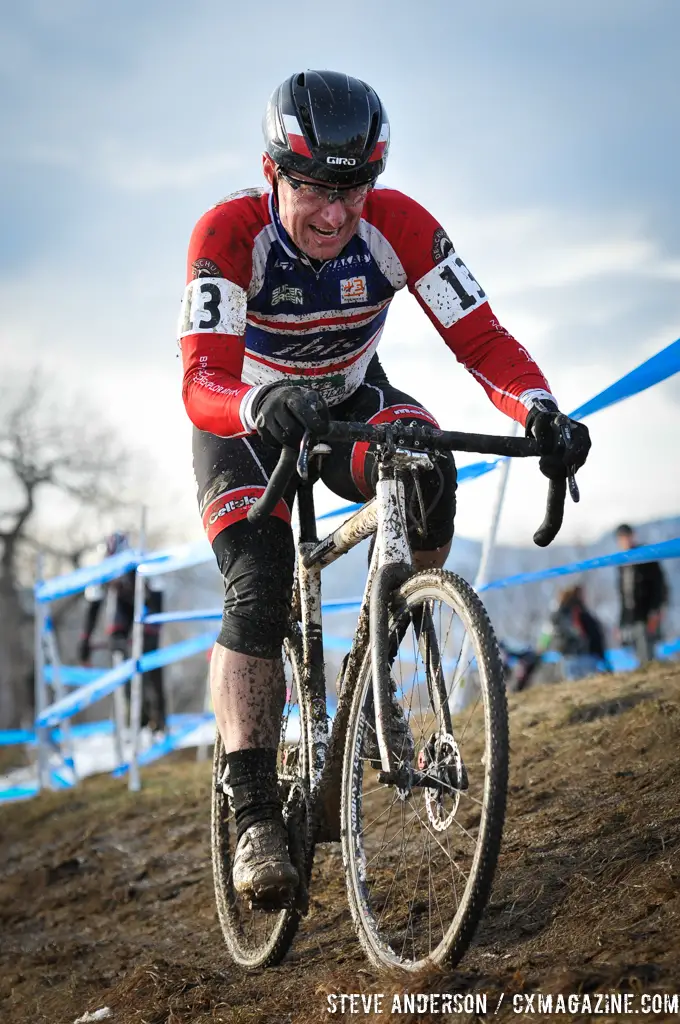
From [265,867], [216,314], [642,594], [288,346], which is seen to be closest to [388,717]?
[265,867]

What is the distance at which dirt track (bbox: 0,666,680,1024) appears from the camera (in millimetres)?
2660

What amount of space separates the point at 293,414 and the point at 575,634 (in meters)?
11.1

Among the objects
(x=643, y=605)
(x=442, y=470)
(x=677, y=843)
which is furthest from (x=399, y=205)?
(x=643, y=605)

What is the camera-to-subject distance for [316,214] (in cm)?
342

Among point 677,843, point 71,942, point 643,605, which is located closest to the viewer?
point 677,843

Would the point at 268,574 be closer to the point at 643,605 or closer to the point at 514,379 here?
the point at 514,379

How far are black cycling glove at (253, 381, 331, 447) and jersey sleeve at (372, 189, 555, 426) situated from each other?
0.92 meters

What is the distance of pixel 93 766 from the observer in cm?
2234

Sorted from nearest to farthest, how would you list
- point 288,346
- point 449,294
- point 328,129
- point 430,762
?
point 430,762, point 328,129, point 449,294, point 288,346

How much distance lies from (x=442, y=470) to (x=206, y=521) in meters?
0.84

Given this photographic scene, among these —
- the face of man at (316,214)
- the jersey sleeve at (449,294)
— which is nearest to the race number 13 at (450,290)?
the jersey sleeve at (449,294)

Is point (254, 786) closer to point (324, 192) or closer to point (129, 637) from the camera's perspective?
point (324, 192)

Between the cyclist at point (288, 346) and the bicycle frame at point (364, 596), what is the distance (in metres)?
0.14

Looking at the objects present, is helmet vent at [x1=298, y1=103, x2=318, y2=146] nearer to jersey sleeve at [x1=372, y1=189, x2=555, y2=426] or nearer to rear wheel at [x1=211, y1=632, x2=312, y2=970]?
jersey sleeve at [x1=372, y1=189, x2=555, y2=426]
